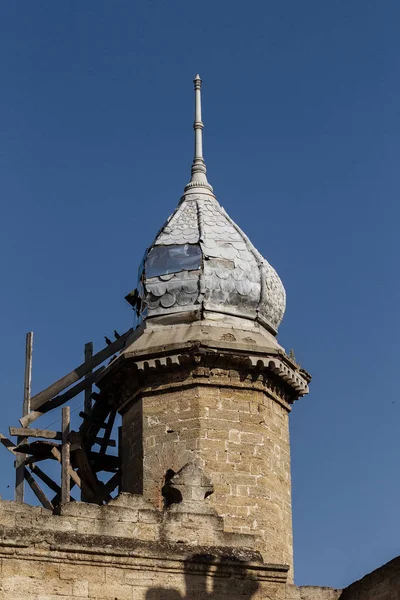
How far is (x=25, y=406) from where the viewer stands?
2831 cm

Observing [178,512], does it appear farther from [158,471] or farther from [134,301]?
[134,301]

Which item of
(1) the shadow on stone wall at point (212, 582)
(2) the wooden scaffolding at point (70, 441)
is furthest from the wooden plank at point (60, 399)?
(1) the shadow on stone wall at point (212, 582)

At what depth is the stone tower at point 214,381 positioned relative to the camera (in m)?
25.0

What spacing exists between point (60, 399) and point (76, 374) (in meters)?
0.55

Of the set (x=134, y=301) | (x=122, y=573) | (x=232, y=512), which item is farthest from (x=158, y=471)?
(x=122, y=573)

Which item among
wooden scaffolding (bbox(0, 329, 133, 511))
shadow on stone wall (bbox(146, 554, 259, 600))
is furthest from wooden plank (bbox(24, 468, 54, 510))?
shadow on stone wall (bbox(146, 554, 259, 600))

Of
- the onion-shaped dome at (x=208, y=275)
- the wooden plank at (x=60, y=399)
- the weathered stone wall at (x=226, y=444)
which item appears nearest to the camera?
the weathered stone wall at (x=226, y=444)

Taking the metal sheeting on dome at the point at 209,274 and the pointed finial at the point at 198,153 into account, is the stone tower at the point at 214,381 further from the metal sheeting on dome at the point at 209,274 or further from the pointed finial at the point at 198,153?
the pointed finial at the point at 198,153

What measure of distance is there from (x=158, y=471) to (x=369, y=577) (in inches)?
174

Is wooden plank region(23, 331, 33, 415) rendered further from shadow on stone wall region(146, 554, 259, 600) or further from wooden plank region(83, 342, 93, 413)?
shadow on stone wall region(146, 554, 259, 600)

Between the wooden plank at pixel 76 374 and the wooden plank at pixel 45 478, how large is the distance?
97cm

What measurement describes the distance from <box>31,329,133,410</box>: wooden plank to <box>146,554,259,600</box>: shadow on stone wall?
27.7 ft

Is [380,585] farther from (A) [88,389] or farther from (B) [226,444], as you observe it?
(A) [88,389]

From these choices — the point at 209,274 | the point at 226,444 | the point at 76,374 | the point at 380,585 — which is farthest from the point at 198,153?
the point at 380,585
